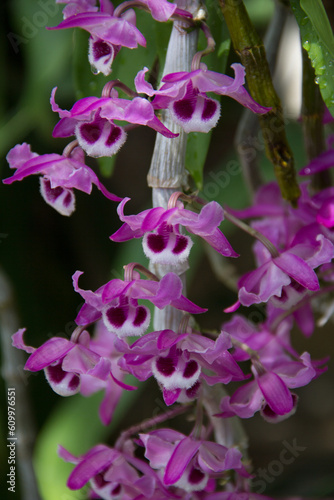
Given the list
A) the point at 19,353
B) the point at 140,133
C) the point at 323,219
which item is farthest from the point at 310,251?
the point at 140,133

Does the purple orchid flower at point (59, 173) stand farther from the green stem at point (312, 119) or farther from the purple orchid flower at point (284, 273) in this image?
the green stem at point (312, 119)

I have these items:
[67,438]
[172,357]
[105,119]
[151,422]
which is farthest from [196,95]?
[67,438]

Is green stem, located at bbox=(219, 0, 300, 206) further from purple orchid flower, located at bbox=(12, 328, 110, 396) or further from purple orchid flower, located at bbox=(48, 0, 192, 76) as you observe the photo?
purple orchid flower, located at bbox=(12, 328, 110, 396)

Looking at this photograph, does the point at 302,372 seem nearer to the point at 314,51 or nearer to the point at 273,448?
the point at 314,51

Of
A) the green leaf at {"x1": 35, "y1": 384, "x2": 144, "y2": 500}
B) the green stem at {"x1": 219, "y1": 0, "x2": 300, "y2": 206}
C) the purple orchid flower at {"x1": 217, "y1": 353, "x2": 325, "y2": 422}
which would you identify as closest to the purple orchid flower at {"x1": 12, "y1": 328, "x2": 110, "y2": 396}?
the purple orchid flower at {"x1": 217, "y1": 353, "x2": 325, "y2": 422}

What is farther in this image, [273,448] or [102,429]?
[273,448]

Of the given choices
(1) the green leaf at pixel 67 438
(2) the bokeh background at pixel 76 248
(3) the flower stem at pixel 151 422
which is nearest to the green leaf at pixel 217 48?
(3) the flower stem at pixel 151 422

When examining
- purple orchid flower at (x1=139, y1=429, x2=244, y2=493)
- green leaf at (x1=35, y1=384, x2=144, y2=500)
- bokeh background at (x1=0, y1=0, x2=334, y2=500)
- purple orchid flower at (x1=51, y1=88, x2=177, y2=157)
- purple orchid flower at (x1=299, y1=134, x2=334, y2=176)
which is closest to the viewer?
purple orchid flower at (x1=51, y1=88, x2=177, y2=157)
